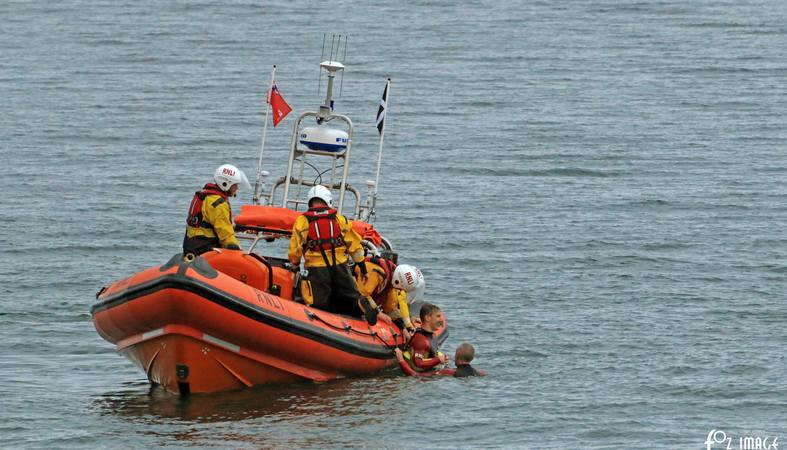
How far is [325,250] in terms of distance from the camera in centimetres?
1182

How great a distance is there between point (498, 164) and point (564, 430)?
1458cm

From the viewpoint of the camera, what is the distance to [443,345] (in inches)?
567

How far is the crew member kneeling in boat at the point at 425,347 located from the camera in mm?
12547

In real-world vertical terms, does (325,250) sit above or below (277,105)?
below

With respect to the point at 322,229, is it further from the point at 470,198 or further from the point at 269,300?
the point at 470,198

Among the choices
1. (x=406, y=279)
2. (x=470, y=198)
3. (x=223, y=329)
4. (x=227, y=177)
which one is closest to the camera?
(x=223, y=329)

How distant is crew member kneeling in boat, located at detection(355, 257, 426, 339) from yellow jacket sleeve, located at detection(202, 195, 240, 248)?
1303mm

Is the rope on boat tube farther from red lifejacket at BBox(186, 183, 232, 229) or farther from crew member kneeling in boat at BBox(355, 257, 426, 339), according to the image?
red lifejacket at BBox(186, 183, 232, 229)

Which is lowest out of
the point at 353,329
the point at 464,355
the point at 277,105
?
the point at 464,355

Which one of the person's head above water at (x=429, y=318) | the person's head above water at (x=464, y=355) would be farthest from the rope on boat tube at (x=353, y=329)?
the person's head above water at (x=464, y=355)

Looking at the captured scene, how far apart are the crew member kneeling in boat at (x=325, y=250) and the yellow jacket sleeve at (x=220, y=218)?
522 mm

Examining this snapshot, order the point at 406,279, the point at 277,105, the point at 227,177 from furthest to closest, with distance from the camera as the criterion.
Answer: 1. the point at 277,105
2. the point at 406,279
3. the point at 227,177

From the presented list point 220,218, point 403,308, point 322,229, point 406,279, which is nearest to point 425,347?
point 403,308

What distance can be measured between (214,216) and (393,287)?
2083 mm
